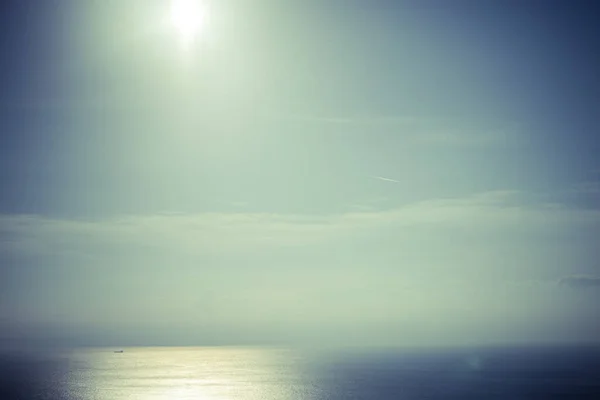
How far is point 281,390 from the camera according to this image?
186875 millimetres

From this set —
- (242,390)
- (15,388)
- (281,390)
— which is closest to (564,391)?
(281,390)

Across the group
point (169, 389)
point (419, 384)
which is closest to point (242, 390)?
point (169, 389)

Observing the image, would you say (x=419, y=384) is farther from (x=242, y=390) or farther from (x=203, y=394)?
(x=203, y=394)

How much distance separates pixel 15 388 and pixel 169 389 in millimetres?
49299

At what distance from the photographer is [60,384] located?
19562 cm

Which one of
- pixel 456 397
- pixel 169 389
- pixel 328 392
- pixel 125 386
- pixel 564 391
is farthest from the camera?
pixel 125 386

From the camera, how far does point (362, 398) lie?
495 ft

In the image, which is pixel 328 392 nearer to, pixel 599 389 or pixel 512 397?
pixel 512 397

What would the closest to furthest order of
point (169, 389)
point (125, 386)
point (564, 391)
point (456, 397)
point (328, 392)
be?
point (456, 397) < point (564, 391) < point (328, 392) < point (169, 389) < point (125, 386)

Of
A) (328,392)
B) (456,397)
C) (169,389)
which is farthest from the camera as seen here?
(169,389)

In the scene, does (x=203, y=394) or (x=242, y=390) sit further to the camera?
(x=242, y=390)

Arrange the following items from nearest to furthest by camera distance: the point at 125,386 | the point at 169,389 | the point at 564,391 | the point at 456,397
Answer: the point at 456,397 → the point at 564,391 → the point at 169,389 → the point at 125,386

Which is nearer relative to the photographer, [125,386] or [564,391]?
[564,391]

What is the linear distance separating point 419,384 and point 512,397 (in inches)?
1802
